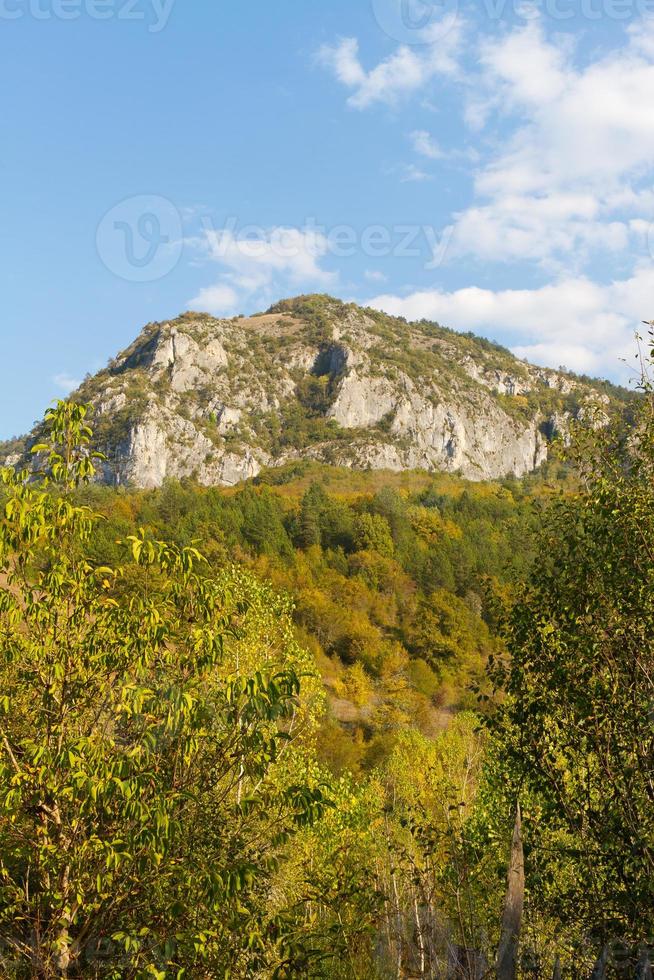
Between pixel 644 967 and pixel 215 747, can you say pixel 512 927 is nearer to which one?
pixel 644 967

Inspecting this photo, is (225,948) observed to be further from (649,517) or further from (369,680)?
(369,680)

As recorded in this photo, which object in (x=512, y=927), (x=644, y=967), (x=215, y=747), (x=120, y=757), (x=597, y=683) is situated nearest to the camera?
(x=512, y=927)

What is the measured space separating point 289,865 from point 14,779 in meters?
19.2

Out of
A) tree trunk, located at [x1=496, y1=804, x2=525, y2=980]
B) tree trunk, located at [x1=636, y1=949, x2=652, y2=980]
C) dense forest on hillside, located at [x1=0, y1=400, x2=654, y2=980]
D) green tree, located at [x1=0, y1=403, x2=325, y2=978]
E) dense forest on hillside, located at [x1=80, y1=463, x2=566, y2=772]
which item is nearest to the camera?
tree trunk, located at [x1=496, y1=804, x2=525, y2=980]

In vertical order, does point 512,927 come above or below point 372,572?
below

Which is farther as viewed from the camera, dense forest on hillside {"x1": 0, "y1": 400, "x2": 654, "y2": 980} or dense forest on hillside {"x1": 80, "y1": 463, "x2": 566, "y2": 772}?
dense forest on hillside {"x1": 80, "y1": 463, "x2": 566, "y2": 772}

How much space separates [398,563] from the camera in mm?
103562

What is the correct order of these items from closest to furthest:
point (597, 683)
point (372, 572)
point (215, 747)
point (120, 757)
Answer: point (120, 757) < point (215, 747) < point (597, 683) < point (372, 572)

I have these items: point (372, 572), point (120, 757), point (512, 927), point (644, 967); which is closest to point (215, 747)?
point (120, 757)

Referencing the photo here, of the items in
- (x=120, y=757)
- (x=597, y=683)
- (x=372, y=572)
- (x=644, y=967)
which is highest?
(x=372, y=572)

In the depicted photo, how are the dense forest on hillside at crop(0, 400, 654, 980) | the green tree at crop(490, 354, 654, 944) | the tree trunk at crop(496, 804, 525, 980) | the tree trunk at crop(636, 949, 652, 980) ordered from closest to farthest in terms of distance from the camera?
the tree trunk at crop(496, 804, 525, 980), the dense forest on hillside at crop(0, 400, 654, 980), the tree trunk at crop(636, 949, 652, 980), the green tree at crop(490, 354, 654, 944)

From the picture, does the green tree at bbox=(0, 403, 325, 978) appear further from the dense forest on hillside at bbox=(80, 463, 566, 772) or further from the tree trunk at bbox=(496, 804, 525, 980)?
the dense forest on hillside at bbox=(80, 463, 566, 772)

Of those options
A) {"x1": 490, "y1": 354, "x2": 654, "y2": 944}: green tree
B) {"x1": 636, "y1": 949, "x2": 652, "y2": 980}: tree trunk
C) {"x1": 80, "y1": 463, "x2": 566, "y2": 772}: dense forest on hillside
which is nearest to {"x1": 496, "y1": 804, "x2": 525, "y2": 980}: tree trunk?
{"x1": 636, "y1": 949, "x2": 652, "y2": 980}: tree trunk

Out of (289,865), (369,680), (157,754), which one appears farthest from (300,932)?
(369,680)
